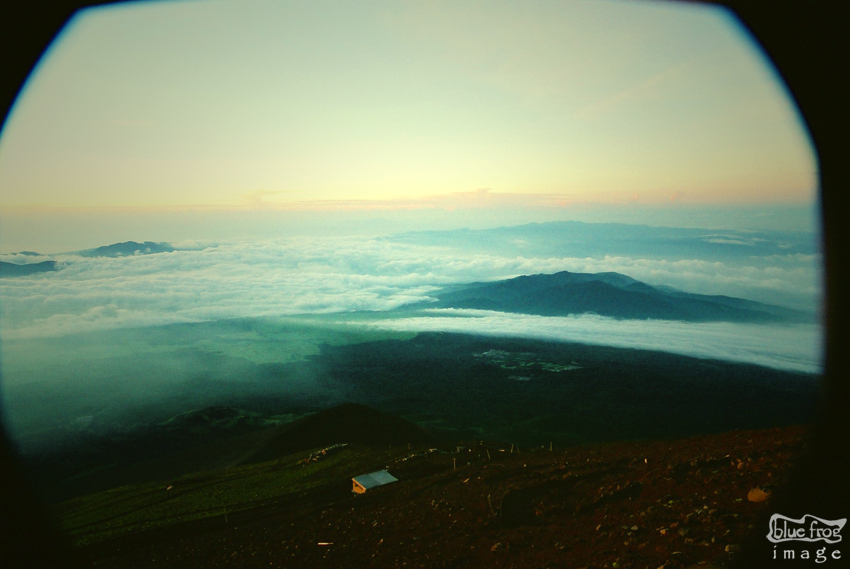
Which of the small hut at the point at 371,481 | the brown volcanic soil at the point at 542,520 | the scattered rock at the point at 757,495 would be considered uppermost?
the scattered rock at the point at 757,495

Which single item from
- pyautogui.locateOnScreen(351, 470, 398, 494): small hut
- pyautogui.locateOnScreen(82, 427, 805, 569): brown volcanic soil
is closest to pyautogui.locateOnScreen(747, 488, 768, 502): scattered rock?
pyautogui.locateOnScreen(82, 427, 805, 569): brown volcanic soil

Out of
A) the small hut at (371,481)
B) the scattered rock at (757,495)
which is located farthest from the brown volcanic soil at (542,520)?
the small hut at (371,481)

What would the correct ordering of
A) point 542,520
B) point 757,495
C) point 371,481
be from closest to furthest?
point 757,495, point 542,520, point 371,481

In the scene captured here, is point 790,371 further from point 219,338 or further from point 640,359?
point 219,338

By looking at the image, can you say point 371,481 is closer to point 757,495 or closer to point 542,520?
point 542,520

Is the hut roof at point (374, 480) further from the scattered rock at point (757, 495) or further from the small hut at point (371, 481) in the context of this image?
the scattered rock at point (757, 495)

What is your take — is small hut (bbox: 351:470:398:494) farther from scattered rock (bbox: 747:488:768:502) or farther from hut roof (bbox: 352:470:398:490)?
scattered rock (bbox: 747:488:768:502)

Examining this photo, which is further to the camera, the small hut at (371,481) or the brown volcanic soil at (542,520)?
the small hut at (371,481)

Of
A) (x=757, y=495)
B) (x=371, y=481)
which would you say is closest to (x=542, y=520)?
(x=757, y=495)

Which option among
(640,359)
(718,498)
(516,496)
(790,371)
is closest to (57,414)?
(516,496)
